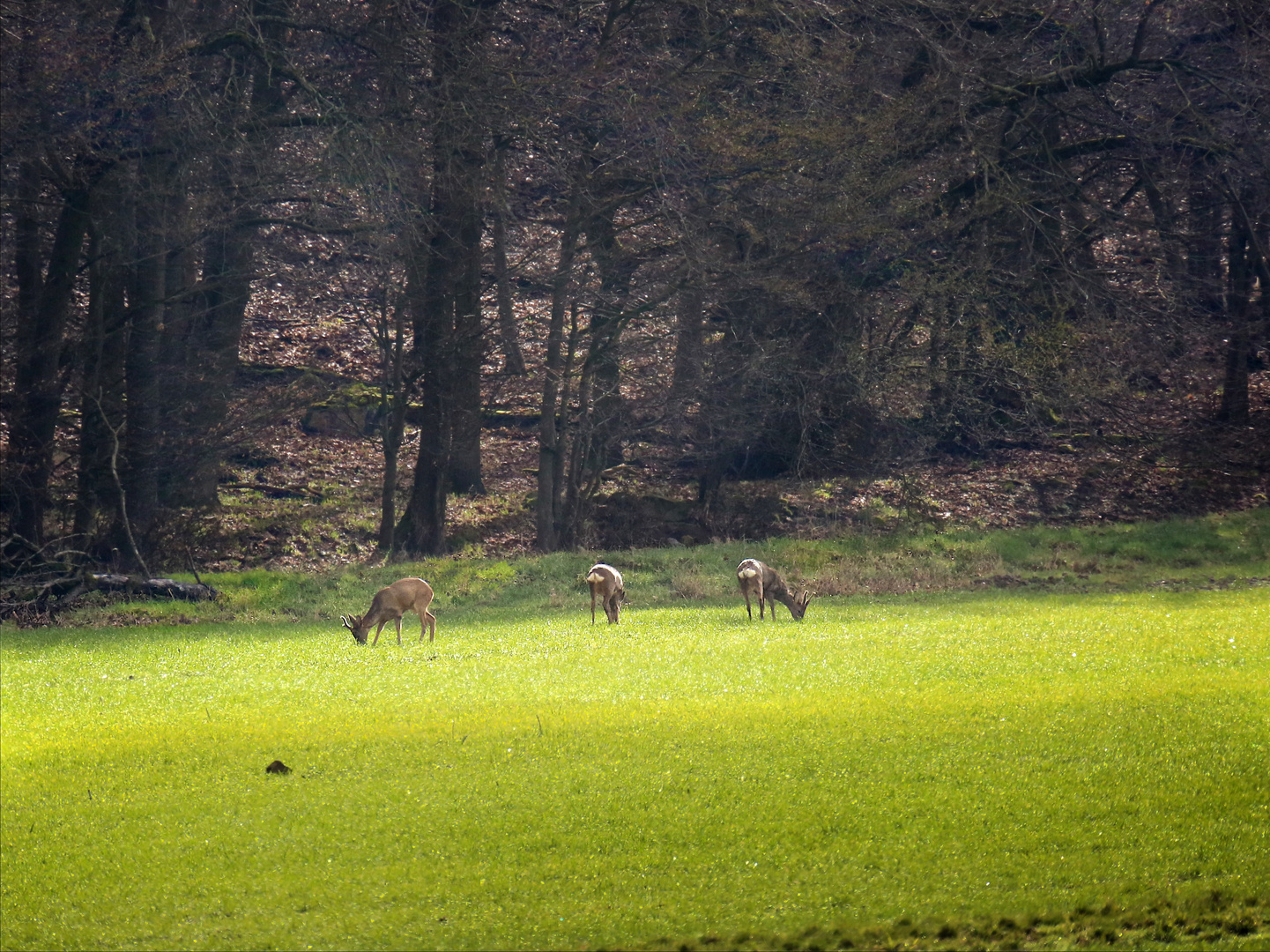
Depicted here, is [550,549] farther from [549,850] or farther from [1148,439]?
[549,850]

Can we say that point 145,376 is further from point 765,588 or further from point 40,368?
point 765,588

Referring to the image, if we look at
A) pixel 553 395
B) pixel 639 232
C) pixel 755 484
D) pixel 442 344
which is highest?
pixel 639 232

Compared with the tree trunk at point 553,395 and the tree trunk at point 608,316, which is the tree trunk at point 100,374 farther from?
the tree trunk at point 608,316

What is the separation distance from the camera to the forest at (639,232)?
75.4 ft

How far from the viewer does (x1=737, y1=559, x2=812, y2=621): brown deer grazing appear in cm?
1733

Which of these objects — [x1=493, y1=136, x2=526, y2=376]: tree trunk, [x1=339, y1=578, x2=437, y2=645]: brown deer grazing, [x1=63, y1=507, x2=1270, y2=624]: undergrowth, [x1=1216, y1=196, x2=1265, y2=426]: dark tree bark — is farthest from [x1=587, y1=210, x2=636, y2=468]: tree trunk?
A: [x1=1216, y1=196, x2=1265, y2=426]: dark tree bark

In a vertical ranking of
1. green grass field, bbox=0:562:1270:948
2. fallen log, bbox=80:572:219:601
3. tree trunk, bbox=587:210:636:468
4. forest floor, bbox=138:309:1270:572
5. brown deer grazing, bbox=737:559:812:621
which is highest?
tree trunk, bbox=587:210:636:468

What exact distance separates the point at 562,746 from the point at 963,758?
2952 mm

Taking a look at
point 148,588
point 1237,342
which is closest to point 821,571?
point 148,588

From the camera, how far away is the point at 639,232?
30109mm

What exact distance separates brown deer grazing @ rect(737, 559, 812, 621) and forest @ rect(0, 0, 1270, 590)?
10.1 metres

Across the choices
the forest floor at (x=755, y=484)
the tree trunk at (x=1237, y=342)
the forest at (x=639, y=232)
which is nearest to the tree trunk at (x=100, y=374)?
the forest at (x=639, y=232)

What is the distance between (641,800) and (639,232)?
23248mm

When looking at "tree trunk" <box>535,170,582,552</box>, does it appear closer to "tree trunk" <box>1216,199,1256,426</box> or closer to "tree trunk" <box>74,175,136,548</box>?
"tree trunk" <box>74,175,136,548</box>
